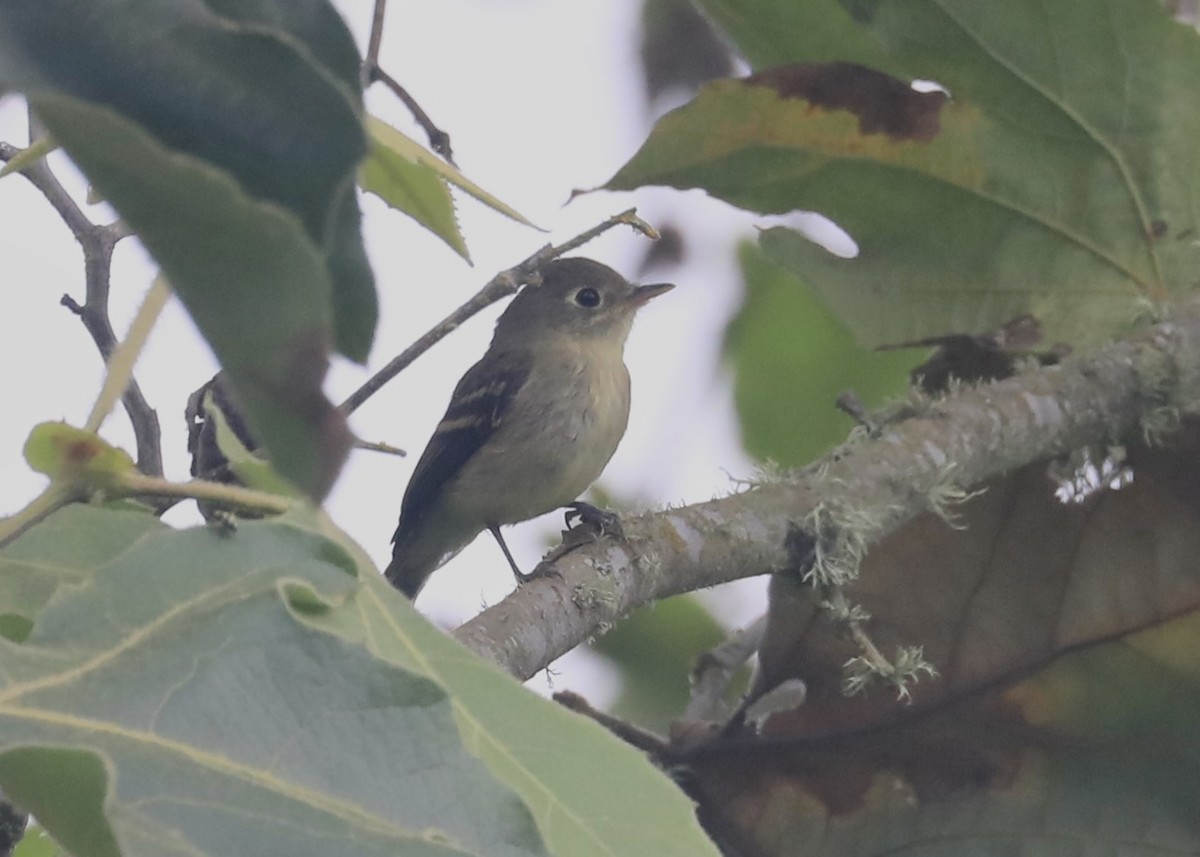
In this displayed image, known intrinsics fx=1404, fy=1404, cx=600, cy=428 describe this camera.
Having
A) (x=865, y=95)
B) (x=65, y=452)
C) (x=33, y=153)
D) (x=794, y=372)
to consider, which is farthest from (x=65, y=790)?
(x=794, y=372)

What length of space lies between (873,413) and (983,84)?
53 cm

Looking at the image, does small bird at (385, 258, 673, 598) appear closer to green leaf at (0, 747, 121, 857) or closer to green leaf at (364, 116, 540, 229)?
green leaf at (364, 116, 540, 229)

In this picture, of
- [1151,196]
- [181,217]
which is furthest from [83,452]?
[1151,196]

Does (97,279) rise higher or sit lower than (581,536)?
higher

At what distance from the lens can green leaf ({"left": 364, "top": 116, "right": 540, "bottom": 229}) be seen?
1.25 metres

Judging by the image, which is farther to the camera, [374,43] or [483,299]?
[483,299]

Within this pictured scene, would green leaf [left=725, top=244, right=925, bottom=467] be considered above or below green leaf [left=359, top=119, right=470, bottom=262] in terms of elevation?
below

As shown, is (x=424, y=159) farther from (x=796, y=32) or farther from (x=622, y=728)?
(x=796, y=32)

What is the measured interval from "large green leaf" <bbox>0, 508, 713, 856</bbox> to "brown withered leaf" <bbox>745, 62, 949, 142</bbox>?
1.16m

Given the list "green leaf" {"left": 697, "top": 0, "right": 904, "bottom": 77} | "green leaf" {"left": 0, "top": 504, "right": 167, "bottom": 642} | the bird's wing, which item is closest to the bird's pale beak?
the bird's wing

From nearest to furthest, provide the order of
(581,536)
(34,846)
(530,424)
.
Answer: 1. (34,846)
2. (581,536)
3. (530,424)

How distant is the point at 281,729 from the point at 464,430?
3518 millimetres

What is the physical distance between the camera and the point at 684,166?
201 centimetres

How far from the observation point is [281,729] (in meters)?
0.90
